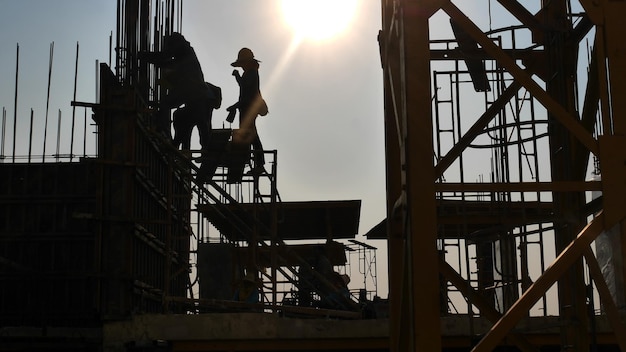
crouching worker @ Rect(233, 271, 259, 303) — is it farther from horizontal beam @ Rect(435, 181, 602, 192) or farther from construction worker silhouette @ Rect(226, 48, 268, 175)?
horizontal beam @ Rect(435, 181, 602, 192)

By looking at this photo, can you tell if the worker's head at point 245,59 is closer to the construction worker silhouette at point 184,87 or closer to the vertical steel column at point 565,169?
the construction worker silhouette at point 184,87

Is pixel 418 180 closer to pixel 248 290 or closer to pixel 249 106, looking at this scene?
pixel 248 290

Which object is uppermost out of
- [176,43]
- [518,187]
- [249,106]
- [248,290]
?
[176,43]

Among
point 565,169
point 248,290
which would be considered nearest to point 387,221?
point 565,169

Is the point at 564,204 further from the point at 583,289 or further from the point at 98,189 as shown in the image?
the point at 98,189

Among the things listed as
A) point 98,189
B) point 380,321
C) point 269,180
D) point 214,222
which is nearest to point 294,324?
point 380,321

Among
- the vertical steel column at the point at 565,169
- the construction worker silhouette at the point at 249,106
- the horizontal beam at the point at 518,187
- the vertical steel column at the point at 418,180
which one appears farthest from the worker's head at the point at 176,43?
the horizontal beam at the point at 518,187

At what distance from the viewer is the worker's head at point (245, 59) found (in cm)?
1666

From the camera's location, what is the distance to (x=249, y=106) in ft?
53.1

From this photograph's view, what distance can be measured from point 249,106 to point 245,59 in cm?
108

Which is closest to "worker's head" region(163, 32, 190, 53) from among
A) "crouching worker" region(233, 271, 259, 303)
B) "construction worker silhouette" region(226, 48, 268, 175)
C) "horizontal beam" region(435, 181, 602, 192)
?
"construction worker silhouette" region(226, 48, 268, 175)

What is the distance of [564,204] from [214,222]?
48.3 ft

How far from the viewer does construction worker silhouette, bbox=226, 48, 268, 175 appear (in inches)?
638

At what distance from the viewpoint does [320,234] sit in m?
24.8
